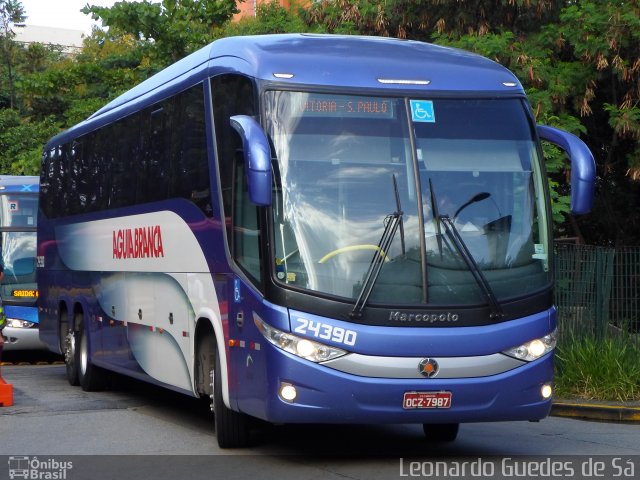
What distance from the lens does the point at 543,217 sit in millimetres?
9961

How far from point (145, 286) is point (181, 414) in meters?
1.63

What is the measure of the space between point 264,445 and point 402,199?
290 cm

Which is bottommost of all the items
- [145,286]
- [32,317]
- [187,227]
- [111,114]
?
[32,317]

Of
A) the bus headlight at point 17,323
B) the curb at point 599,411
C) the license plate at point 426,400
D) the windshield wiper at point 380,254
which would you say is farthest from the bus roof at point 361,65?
the bus headlight at point 17,323

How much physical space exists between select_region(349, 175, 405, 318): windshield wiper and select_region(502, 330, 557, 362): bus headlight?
123 centimetres

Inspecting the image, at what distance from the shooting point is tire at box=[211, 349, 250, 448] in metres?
10.5

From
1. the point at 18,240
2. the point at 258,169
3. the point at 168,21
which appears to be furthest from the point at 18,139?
the point at 258,169

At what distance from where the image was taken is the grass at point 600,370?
48.0ft

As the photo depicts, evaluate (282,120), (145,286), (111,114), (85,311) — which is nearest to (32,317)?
(85,311)

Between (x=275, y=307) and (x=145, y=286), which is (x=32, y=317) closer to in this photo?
(x=145, y=286)

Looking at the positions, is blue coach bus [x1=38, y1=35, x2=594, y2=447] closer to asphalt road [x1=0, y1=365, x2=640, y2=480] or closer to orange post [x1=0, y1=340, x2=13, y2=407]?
asphalt road [x1=0, y1=365, x2=640, y2=480]

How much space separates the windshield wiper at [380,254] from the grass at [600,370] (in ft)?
20.8

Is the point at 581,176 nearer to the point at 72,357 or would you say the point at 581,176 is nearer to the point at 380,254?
the point at 380,254

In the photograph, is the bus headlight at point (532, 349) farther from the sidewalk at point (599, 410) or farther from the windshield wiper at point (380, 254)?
the sidewalk at point (599, 410)
